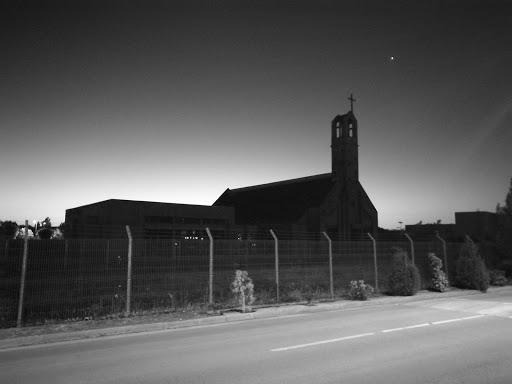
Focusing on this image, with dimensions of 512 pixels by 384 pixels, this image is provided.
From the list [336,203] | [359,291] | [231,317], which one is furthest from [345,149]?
[231,317]

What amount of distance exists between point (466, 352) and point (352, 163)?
41611 mm

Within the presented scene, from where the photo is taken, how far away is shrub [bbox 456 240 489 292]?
55.3 feet

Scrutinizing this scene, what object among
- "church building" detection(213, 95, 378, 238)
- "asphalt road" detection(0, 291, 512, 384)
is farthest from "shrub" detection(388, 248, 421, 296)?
"church building" detection(213, 95, 378, 238)

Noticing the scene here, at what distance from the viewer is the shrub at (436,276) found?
1620cm

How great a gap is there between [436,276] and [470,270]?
2.07 m

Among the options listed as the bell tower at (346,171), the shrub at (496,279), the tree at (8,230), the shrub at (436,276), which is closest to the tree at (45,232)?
the tree at (8,230)

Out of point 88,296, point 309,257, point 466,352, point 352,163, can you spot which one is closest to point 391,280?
point 309,257

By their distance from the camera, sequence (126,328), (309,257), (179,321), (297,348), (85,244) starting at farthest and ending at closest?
(309,257)
(85,244)
(179,321)
(126,328)
(297,348)

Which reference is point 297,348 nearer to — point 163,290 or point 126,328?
point 126,328

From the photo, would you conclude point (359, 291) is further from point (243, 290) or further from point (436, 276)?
point (243, 290)

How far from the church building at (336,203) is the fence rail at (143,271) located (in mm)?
29824

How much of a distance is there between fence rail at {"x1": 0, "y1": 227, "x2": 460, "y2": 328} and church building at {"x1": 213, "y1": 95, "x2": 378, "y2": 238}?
29824mm

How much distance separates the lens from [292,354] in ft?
21.8

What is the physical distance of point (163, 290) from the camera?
1114 cm
